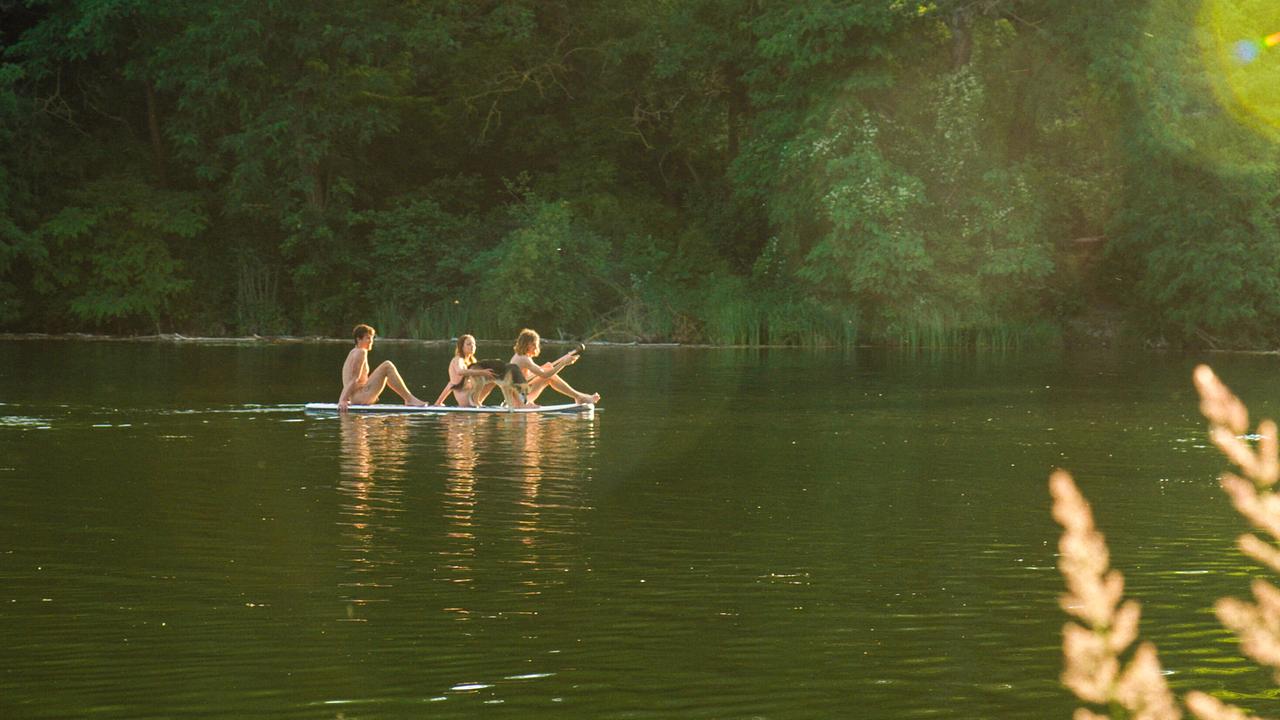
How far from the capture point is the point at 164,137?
49.1 m

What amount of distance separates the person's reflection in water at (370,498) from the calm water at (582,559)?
1.8 inches

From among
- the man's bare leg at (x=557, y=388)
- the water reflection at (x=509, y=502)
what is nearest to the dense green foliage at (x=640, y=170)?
the man's bare leg at (x=557, y=388)

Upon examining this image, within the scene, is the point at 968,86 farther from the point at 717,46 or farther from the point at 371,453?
the point at 371,453

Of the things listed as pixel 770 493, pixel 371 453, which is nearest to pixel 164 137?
pixel 371 453

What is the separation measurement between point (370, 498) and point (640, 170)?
3804 cm

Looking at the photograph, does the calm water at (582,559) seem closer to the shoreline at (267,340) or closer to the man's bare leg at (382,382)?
Answer: the man's bare leg at (382,382)

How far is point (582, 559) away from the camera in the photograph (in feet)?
34.2

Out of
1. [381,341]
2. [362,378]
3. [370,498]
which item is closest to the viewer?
[370,498]

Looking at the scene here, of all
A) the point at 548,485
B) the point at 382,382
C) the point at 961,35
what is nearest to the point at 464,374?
the point at 382,382

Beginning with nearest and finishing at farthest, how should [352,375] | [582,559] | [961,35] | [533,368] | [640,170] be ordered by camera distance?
[582,559] → [352,375] → [533,368] → [961,35] → [640,170]

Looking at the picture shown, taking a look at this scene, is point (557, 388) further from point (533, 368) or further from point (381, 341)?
point (381, 341)

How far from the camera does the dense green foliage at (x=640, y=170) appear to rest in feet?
133

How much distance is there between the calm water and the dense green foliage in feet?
63.6

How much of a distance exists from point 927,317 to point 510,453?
25.0 meters
